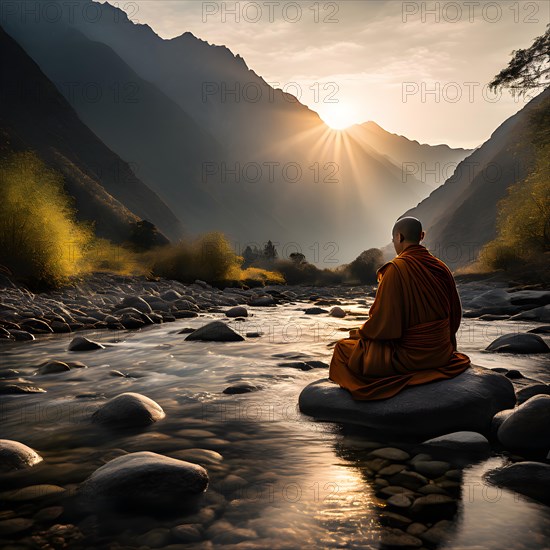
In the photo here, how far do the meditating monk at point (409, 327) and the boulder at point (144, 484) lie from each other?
1994 mm

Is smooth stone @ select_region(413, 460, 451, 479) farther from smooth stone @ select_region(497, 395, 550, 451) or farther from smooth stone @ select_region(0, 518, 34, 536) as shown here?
smooth stone @ select_region(0, 518, 34, 536)

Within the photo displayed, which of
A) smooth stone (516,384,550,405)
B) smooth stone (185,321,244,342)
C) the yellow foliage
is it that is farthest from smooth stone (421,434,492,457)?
the yellow foliage

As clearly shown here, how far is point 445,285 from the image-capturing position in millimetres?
4574

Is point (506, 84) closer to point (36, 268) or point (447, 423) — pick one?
point (36, 268)

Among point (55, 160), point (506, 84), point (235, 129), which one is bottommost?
point (506, 84)


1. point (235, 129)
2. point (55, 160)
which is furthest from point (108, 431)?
point (235, 129)

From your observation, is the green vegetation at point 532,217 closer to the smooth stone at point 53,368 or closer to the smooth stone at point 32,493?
the smooth stone at point 53,368

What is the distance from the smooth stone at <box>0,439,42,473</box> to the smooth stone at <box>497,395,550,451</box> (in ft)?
11.4

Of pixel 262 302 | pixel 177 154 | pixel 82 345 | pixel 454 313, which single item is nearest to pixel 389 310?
pixel 454 313

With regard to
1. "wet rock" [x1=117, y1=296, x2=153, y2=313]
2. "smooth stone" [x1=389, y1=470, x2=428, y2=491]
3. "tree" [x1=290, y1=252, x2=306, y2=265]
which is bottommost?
"smooth stone" [x1=389, y1=470, x2=428, y2=491]

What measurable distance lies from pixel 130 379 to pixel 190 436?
107 inches

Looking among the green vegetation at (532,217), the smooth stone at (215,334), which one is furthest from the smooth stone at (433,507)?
the green vegetation at (532,217)

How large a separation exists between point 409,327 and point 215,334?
20.6ft

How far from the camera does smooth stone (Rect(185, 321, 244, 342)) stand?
33.4ft
